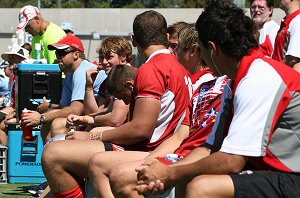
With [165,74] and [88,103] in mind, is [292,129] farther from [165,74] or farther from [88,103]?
[88,103]

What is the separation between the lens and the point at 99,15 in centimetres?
2323

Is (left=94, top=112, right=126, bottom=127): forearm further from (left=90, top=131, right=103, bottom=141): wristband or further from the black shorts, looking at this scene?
the black shorts

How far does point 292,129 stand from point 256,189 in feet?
1.06

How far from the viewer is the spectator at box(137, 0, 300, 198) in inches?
154

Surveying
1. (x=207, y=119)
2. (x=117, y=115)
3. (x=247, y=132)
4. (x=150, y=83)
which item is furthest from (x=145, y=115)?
(x=247, y=132)

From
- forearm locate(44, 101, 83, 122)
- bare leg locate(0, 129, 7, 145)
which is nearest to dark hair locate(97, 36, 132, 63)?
forearm locate(44, 101, 83, 122)

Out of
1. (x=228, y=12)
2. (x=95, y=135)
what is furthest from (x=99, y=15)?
(x=228, y=12)

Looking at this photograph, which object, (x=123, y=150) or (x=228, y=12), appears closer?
(x=228, y=12)

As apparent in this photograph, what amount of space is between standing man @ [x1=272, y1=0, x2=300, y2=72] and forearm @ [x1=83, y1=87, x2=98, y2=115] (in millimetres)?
1932

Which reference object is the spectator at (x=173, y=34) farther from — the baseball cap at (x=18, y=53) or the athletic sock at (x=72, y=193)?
the baseball cap at (x=18, y=53)

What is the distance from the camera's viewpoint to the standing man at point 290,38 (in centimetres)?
594

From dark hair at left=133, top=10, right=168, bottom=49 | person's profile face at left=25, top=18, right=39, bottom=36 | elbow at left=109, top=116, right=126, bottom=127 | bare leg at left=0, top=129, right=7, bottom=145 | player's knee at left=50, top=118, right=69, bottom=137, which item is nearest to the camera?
dark hair at left=133, top=10, right=168, bottom=49

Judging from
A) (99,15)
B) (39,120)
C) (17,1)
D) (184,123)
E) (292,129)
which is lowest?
(17,1)

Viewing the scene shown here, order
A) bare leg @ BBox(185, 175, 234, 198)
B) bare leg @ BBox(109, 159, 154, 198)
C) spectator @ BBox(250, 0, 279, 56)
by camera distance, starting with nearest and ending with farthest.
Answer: bare leg @ BBox(185, 175, 234, 198)
bare leg @ BBox(109, 159, 154, 198)
spectator @ BBox(250, 0, 279, 56)
